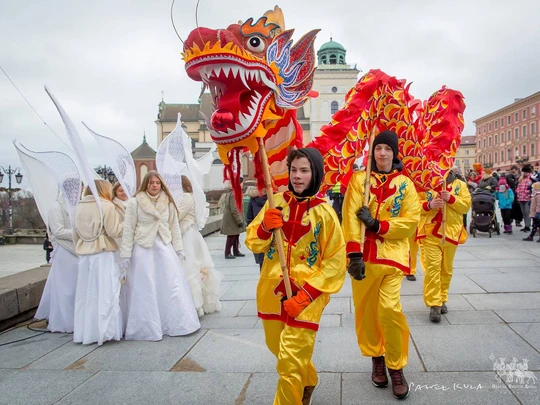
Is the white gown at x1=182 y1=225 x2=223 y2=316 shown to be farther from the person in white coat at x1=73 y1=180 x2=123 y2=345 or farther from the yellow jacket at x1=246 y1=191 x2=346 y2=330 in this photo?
the yellow jacket at x1=246 y1=191 x2=346 y2=330

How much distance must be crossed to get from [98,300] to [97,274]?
0.96 feet

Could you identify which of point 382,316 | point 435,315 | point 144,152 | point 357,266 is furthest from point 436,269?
point 144,152

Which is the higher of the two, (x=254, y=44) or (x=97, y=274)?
(x=254, y=44)

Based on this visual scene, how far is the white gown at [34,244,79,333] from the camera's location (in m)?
5.09

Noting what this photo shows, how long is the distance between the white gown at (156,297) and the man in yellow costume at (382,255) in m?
2.27

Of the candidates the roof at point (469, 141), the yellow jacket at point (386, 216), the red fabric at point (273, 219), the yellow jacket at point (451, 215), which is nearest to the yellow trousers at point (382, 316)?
the yellow jacket at point (386, 216)

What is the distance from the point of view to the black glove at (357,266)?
9.93 ft

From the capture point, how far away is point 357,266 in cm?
304

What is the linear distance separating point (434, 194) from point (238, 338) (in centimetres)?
289

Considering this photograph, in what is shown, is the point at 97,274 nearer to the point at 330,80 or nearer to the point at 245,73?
the point at 245,73

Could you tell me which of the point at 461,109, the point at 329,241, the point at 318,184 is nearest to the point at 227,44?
the point at 318,184

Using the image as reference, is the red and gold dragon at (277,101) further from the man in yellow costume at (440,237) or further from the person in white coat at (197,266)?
the person in white coat at (197,266)

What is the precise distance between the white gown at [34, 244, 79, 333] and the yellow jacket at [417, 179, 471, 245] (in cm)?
433

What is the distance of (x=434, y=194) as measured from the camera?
5.12 meters
